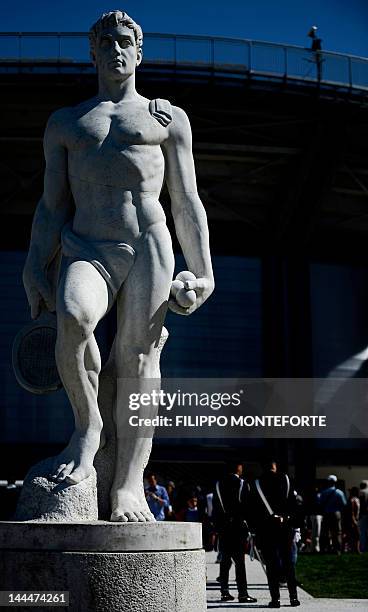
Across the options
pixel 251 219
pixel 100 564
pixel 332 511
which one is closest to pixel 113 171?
pixel 100 564

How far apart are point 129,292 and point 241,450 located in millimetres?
26435

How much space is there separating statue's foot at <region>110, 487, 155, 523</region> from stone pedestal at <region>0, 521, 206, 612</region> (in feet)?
0.98

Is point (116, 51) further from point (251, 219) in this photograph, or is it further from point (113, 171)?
point (251, 219)

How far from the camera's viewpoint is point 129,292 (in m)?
5.73

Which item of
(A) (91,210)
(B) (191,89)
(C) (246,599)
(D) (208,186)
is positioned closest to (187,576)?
(A) (91,210)

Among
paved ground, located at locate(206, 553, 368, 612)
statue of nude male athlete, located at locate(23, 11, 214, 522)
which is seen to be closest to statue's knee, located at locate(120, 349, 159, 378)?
statue of nude male athlete, located at locate(23, 11, 214, 522)

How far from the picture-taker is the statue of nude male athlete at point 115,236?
545 cm

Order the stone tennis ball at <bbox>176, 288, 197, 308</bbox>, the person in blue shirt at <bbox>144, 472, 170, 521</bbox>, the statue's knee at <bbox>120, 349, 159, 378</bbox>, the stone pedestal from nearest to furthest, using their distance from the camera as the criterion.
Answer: the stone pedestal, the statue's knee at <bbox>120, 349, 159, 378</bbox>, the stone tennis ball at <bbox>176, 288, 197, 308</bbox>, the person in blue shirt at <bbox>144, 472, 170, 521</bbox>

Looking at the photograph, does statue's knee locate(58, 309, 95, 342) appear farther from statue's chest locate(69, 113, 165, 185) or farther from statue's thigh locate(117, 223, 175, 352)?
statue's chest locate(69, 113, 165, 185)

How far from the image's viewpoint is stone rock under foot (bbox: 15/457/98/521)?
517 centimetres

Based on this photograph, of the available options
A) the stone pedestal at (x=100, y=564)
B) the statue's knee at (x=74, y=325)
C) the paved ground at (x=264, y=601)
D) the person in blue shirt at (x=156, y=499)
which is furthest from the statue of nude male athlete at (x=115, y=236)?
the person in blue shirt at (x=156, y=499)

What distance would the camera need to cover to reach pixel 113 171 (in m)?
5.79

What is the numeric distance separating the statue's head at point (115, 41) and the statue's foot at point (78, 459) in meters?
2.28

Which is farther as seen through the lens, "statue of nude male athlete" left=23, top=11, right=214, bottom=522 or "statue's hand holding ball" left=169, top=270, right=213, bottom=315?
"statue's hand holding ball" left=169, top=270, right=213, bottom=315
